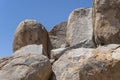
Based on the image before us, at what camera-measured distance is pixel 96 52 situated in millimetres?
7676

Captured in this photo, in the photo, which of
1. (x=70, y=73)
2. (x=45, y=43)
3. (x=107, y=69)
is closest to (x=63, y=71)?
(x=70, y=73)

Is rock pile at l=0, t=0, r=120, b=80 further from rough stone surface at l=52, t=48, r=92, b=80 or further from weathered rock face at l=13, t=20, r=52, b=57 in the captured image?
weathered rock face at l=13, t=20, r=52, b=57

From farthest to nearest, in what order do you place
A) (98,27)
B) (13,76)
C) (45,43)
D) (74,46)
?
(45,43) < (74,46) < (98,27) < (13,76)

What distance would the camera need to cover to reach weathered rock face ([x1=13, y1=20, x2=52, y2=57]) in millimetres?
14844

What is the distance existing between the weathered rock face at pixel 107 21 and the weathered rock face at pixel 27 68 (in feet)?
6.26

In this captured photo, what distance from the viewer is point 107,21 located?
32.8 ft

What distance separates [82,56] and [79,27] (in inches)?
138

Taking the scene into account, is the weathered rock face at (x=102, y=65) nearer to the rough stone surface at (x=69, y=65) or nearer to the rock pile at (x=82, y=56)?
the rock pile at (x=82, y=56)

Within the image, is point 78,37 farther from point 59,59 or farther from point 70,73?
point 70,73

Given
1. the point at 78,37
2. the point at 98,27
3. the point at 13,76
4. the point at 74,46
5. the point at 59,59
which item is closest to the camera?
the point at 13,76

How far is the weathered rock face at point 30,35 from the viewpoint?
14.8m

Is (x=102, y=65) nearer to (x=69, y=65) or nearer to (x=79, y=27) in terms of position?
(x=69, y=65)

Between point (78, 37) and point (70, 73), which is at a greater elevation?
point (78, 37)

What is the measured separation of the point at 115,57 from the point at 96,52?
536 millimetres
